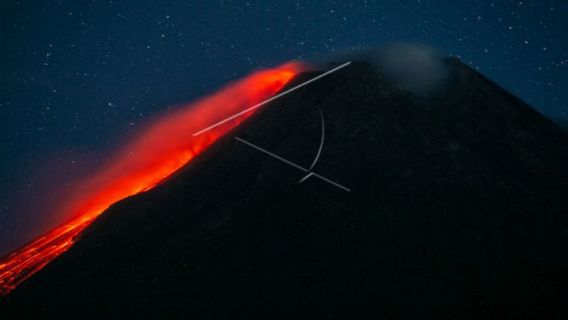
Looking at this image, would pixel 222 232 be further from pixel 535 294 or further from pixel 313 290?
pixel 535 294

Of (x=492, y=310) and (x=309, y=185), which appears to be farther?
(x=309, y=185)

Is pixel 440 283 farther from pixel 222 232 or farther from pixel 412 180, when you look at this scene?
pixel 222 232

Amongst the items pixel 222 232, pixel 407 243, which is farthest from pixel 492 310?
pixel 222 232

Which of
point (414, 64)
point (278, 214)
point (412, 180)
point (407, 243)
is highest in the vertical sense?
point (414, 64)

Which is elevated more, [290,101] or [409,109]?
[290,101]

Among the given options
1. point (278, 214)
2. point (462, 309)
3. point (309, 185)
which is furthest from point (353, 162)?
point (462, 309)

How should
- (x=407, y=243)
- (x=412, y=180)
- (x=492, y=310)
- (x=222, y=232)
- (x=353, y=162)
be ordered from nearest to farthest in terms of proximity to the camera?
(x=492, y=310), (x=407, y=243), (x=222, y=232), (x=412, y=180), (x=353, y=162)

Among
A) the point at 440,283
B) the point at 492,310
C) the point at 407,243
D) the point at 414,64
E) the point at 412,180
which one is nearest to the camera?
the point at 492,310
